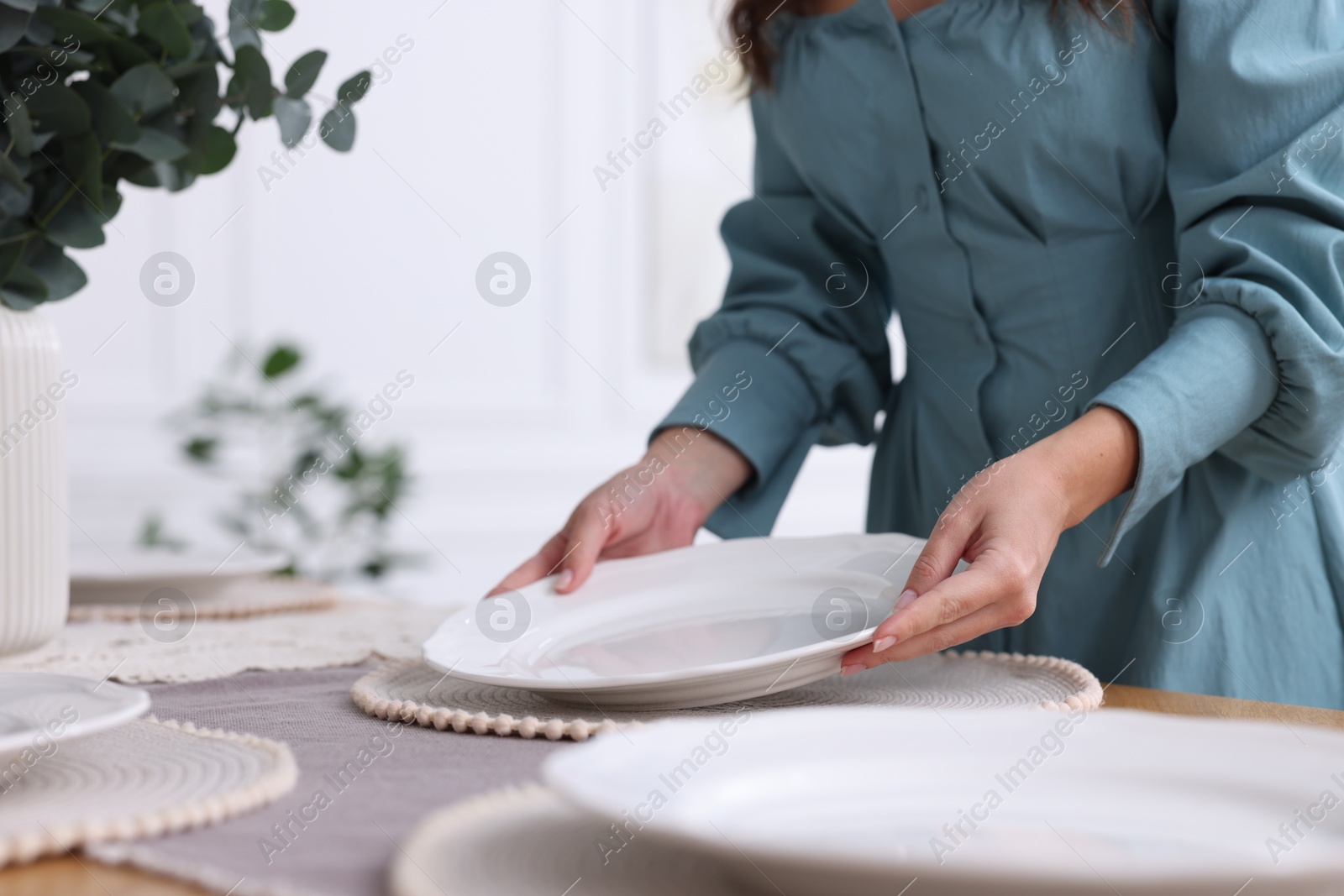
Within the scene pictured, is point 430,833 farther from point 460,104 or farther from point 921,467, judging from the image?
point 460,104

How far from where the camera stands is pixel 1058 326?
2.85ft

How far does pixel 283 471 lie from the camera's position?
2.38 meters

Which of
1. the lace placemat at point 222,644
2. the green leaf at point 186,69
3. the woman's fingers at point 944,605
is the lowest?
the lace placemat at point 222,644

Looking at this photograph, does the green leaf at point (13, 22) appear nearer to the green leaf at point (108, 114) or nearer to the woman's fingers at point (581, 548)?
the green leaf at point (108, 114)

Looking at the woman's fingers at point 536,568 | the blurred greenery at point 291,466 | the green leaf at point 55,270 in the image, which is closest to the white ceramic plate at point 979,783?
the woman's fingers at point 536,568

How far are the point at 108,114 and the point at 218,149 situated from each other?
0.08 meters

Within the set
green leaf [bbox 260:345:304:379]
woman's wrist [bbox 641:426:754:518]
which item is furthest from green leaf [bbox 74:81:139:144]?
green leaf [bbox 260:345:304:379]

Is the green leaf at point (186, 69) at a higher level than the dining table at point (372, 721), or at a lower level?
higher

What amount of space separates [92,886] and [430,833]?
0.09m

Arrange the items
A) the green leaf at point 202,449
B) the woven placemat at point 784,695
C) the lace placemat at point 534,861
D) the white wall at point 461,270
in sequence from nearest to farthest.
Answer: the lace placemat at point 534,861
the woven placemat at point 784,695
the green leaf at point 202,449
the white wall at point 461,270

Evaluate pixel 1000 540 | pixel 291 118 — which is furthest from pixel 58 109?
pixel 1000 540

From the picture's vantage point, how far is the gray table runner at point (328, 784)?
0.31m

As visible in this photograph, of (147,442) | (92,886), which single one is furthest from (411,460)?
(92,886)

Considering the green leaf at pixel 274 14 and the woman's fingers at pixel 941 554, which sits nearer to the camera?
the woman's fingers at pixel 941 554
